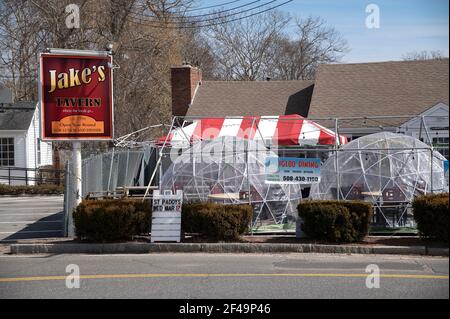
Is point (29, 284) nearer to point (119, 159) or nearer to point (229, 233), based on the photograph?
point (229, 233)

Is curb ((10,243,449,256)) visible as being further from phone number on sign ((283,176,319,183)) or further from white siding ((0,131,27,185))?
white siding ((0,131,27,185))

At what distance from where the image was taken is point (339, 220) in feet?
42.2

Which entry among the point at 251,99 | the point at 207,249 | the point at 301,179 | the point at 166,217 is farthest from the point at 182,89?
the point at 207,249

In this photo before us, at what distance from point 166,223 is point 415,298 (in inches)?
268

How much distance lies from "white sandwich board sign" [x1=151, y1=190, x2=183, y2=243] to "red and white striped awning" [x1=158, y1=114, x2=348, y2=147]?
20.3 ft

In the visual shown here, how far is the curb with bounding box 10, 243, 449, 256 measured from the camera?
12.2m

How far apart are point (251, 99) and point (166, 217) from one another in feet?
59.4

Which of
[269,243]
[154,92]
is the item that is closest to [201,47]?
[154,92]

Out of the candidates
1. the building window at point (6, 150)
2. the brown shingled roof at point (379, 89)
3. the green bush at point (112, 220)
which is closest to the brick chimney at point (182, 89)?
the brown shingled roof at point (379, 89)

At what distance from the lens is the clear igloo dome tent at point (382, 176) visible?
49.2ft

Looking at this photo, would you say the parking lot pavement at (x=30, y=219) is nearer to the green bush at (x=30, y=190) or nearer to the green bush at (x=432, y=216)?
the green bush at (x=30, y=190)

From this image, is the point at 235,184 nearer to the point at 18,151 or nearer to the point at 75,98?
the point at 75,98

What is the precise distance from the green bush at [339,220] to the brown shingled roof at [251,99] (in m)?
16.0

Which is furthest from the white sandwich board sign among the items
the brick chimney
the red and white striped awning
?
the brick chimney
